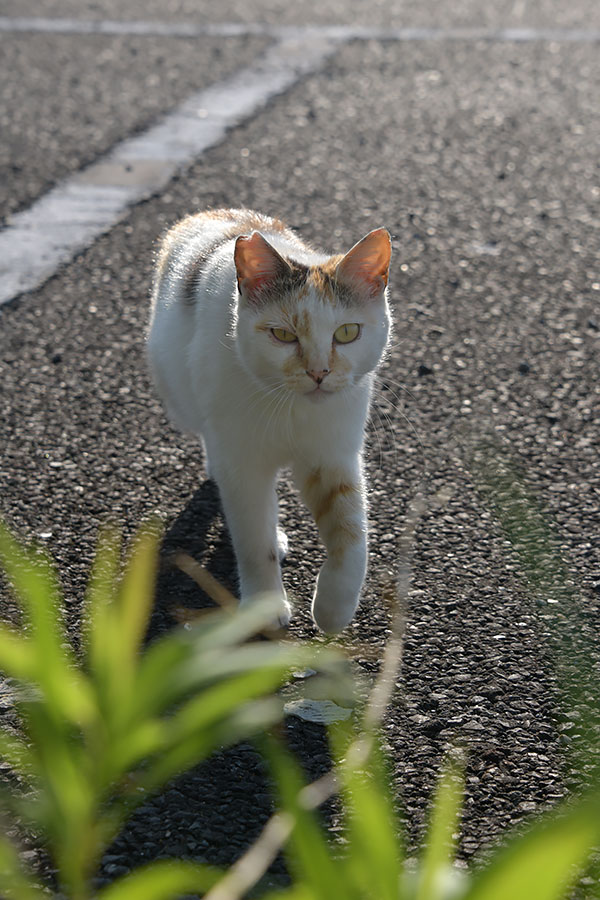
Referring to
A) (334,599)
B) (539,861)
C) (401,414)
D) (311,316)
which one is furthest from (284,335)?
(539,861)

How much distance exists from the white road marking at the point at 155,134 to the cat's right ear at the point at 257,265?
202 cm

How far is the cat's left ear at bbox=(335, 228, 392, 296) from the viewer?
93.7 inches

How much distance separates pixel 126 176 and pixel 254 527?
11.4ft

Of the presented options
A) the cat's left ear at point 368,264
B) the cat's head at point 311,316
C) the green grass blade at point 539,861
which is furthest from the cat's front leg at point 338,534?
the green grass blade at point 539,861

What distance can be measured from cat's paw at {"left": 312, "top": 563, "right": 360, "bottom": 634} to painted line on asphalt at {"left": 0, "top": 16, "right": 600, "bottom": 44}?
675 centimetres

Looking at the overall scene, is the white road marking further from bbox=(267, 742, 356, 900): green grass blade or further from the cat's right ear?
bbox=(267, 742, 356, 900): green grass blade

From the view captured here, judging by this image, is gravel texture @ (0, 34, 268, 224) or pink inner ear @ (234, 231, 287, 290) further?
gravel texture @ (0, 34, 268, 224)

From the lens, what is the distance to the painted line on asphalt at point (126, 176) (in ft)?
15.0

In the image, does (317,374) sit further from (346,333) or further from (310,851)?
(310,851)

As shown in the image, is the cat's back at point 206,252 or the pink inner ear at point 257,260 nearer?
the pink inner ear at point 257,260

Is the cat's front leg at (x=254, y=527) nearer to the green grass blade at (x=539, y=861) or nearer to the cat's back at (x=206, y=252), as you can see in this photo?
the cat's back at (x=206, y=252)

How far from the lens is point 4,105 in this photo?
6.71 m

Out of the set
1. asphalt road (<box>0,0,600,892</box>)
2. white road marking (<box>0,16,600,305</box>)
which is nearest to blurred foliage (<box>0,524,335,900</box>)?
asphalt road (<box>0,0,600,892</box>)

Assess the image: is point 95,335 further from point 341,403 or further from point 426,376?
point 341,403
